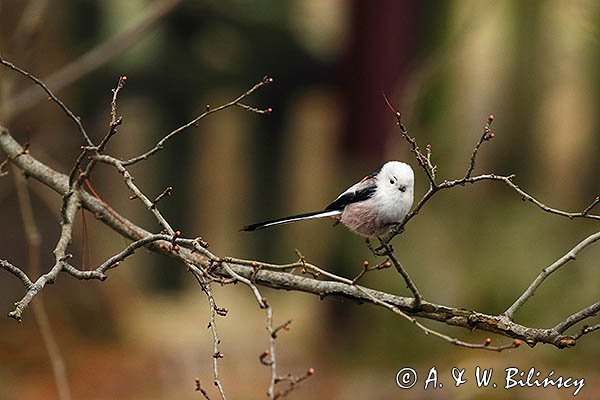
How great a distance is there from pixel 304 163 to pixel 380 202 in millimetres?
4950

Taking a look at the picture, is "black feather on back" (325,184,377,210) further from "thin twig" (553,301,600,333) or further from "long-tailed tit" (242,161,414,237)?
"thin twig" (553,301,600,333)

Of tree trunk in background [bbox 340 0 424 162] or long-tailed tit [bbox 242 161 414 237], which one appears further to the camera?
tree trunk in background [bbox 340 0 424 162]

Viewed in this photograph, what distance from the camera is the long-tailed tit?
8.52ft

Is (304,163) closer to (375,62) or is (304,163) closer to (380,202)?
(375,62)

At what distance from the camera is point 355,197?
9.20 ft

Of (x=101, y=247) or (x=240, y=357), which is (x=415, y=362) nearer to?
(x=240, y=357)

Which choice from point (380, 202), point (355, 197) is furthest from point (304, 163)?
point (380, 202)

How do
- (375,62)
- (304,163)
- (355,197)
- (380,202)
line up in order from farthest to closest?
(304,163) < (375,62) < (355,197) < (380,202)

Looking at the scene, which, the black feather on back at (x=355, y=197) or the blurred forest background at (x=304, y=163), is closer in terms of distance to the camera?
the black feather on back at (x=355, y=197)

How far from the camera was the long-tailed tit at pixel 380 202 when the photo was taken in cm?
260

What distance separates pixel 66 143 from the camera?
7.06 meters

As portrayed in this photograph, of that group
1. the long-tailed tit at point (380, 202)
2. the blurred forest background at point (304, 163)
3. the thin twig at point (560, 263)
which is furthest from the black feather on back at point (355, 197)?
the blurred forest background at point (304, 163)

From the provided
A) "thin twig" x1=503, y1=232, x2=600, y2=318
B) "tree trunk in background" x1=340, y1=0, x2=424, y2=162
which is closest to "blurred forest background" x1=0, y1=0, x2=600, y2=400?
"tree trunk in background" x1=340, y1=0, x2=424, y2=162

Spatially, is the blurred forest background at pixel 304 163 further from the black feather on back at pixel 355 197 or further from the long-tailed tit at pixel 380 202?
the long-tailed tit at pixel 380 202
